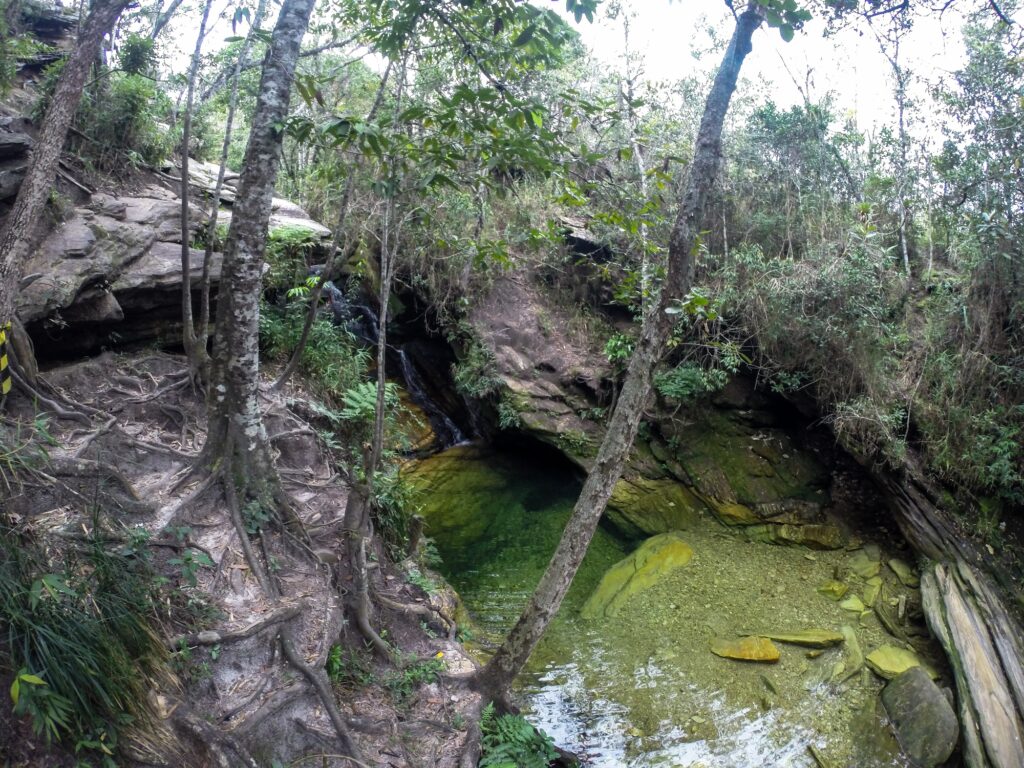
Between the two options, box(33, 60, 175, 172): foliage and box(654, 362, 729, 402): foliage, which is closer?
box(33, 60, 175, 172): foliage

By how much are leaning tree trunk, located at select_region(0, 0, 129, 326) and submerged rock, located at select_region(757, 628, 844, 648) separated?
779cm

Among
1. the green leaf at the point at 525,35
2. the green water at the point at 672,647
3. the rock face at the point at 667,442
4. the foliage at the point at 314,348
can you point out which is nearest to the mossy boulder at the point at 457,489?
the green water at the point at 672,647

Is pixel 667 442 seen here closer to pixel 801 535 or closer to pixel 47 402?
pixel 801 535

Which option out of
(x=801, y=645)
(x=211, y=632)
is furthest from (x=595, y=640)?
(x=211, y=632)

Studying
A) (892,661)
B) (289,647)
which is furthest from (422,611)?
(892,661)

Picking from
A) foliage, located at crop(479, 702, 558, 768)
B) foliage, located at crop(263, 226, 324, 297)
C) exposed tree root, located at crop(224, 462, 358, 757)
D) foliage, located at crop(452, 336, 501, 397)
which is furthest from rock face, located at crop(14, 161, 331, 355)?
foliage, located at crop(479, 702, 558, 768)

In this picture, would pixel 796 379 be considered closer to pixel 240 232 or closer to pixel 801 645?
pixel 801 645

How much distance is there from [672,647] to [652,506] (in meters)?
3.09

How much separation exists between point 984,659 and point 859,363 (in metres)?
4.05

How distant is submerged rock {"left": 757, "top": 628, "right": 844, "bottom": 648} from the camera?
278 inches

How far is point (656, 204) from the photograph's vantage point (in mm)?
4734

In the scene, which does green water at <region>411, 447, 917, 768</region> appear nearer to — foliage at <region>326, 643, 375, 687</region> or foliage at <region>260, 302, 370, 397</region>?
foliage at <region>326, 643, 375, 687</region>

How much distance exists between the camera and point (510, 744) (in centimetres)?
495

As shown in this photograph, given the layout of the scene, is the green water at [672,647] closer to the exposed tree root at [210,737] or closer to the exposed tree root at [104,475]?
the exposed tree root at [210,737]
